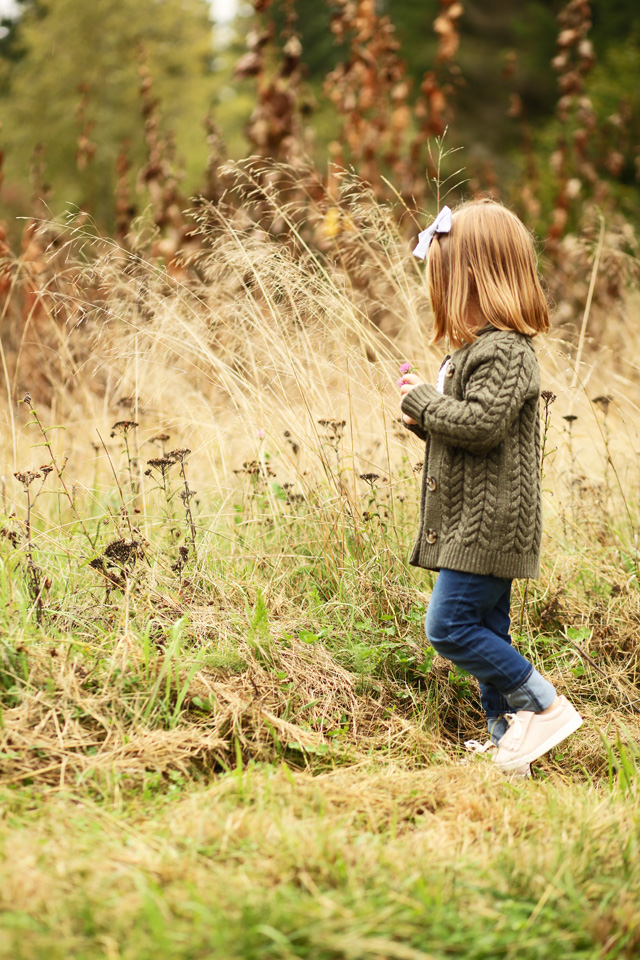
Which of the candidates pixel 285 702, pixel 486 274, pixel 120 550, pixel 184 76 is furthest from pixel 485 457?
pixel 184 76

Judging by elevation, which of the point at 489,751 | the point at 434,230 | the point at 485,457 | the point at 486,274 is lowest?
the point at 489,751

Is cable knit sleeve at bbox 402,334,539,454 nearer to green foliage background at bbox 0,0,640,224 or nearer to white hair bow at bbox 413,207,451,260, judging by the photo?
white hair bow at bbox 413,207,451,260

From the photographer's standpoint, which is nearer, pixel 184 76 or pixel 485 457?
pixel 485 457

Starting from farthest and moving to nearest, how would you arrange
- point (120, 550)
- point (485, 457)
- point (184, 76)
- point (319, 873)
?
point (184, 76), point (120, 550), point (485, 457), point (319, 873)

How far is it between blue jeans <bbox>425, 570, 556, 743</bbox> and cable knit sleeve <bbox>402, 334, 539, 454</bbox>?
0.39 meters

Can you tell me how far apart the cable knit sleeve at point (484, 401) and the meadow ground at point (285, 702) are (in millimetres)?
646

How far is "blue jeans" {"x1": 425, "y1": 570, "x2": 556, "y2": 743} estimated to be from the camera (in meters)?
2.35

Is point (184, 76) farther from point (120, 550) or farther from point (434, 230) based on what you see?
point (120, 550)

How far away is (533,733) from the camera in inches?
94.3

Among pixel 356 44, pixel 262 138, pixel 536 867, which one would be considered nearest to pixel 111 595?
pixel 536 867

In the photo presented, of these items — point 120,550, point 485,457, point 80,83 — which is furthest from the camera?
point 80,83

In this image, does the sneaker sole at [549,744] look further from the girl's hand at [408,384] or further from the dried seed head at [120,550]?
the dried seed head at [120,550]

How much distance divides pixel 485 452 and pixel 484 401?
160 millimetres

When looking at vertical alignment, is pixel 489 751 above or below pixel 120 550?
below
